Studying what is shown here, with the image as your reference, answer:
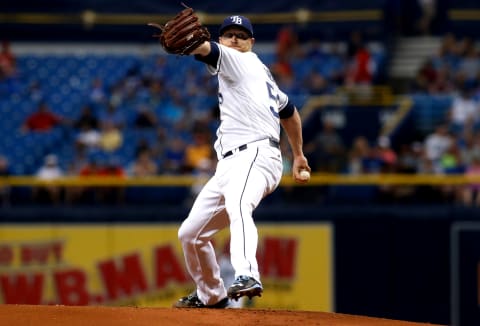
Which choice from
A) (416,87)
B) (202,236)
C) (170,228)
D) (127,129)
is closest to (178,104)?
(127,129)

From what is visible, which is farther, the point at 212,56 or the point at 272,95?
the point at 272,95

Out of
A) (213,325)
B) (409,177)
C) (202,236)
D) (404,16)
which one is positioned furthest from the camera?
(404,16)

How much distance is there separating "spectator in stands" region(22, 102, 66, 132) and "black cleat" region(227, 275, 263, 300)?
1139cm

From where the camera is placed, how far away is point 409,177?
39.6 feet

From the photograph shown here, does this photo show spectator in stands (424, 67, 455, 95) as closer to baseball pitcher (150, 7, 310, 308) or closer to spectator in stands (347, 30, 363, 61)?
spectator in stands (347, 30, 363, 61)

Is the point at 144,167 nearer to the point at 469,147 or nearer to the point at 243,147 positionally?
the point at 469,147

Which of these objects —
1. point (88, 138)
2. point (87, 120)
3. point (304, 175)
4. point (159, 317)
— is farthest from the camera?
point (87, 120)

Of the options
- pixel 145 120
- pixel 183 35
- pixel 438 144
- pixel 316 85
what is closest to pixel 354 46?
pixel 316 85

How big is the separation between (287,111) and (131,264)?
517 cm

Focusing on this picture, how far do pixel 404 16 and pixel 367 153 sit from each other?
358 inches

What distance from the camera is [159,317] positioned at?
22.5 feet

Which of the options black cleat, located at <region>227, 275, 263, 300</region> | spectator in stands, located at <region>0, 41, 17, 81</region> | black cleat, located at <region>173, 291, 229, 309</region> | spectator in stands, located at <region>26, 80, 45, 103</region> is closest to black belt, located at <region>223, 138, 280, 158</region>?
black cleat, located at <region>227, 275, 263, 300</region>

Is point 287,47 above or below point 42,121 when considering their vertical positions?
above

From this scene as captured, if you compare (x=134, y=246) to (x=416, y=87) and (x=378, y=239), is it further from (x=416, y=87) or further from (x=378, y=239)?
(x=416, y=87)
